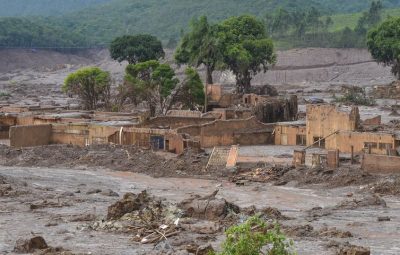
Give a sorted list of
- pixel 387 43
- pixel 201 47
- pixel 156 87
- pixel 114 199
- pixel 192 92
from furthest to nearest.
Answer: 1. pixel 387 43
2. pixel 201 47
3. pixel 156 87
4. pixel 192 92
5. pixel 114 199

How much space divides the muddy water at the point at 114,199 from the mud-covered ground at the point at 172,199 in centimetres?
3

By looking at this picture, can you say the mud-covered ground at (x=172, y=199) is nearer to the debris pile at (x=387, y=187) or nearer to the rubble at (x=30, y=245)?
the debris pile at (x=387, y=187)

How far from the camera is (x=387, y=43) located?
92375mm

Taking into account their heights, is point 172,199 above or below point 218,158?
below

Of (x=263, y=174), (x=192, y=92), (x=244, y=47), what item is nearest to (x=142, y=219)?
(x=263, y=174)

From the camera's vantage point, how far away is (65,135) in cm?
5112

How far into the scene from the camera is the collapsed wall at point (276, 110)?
55.9m

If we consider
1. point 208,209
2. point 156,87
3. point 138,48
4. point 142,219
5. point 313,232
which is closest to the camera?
point 313,232

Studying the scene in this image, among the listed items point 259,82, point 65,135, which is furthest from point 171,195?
point 259,82

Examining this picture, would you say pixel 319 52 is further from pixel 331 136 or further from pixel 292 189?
pixel 292 189

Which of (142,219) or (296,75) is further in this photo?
(296,75)

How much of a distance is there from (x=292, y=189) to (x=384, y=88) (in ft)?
183

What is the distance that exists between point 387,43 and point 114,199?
63439 mm

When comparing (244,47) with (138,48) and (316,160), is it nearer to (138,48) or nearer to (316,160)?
(138,48)
